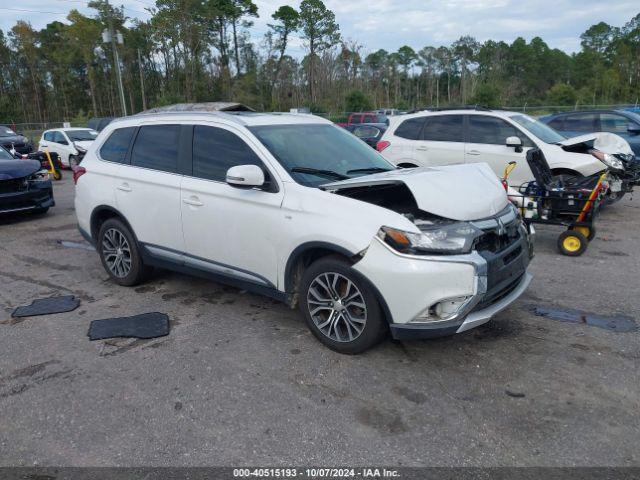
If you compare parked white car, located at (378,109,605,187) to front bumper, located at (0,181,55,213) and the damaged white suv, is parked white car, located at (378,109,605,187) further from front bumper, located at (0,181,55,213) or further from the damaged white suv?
front bumper, located at (0,181,55,213)

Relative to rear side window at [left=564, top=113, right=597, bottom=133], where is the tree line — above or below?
above

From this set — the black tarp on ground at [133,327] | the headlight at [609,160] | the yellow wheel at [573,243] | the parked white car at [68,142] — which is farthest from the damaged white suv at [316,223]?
the parked white car at [68,142]

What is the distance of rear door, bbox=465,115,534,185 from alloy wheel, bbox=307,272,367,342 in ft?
19.3

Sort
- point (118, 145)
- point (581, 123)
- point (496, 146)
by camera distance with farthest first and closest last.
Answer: point (581, 123)
point (496, 146)
point (118, 145)

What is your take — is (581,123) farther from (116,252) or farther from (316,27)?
(316,27)

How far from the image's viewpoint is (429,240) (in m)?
3.47

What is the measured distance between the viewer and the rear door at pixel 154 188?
4852mm

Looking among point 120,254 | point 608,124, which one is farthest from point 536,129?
point 120,254

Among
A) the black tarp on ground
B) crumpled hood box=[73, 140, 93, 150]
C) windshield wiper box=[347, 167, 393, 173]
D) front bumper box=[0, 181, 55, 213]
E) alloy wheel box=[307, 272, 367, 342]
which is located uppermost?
crumpled hood box=[73, 140, 93, 150]

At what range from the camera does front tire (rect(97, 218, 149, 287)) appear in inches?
212

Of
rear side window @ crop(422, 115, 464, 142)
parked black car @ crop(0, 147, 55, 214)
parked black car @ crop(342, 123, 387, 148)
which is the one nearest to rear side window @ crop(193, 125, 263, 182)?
rear side window @ crop(422, 115, 464, 142)

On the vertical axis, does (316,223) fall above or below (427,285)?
above

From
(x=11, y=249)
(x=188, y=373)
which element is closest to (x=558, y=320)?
(x=188, y=373)

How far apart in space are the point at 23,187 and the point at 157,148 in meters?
5.62
